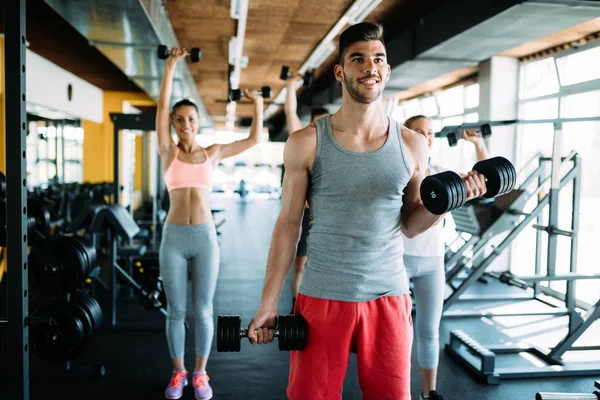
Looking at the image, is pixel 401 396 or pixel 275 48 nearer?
pixel 401 396

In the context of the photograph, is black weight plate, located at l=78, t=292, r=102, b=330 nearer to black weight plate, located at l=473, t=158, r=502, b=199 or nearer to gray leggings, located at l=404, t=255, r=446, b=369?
gray leggings, located at l=404, t=255, r=446, b=369

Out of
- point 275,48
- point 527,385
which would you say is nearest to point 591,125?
point 527,385

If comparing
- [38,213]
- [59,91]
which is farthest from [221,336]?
[59,91]

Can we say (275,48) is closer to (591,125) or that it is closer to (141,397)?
(591,125)

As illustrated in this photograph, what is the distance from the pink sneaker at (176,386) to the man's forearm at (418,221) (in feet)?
4.55

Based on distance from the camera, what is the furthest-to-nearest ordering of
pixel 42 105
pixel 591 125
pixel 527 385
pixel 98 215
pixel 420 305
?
pixel 42 105 < pixel 591 125 < pixel 98 215 < pixel 527 385 < pixel 420 305

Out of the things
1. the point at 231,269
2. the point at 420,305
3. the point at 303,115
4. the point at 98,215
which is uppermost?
the point at 303,115

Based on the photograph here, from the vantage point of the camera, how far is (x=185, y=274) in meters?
2.17

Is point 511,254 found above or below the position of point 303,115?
below

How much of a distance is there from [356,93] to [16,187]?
3.44 feet

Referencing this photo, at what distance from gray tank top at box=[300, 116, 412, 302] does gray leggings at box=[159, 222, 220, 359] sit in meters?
1.02

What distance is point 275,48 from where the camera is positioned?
497 cm

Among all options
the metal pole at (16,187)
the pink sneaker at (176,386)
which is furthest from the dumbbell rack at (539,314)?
the metal pole at (16,187)

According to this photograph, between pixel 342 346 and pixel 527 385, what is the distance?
5.65 ft
